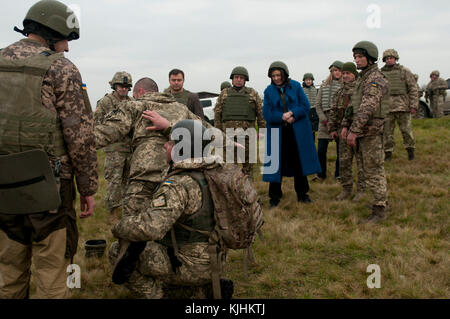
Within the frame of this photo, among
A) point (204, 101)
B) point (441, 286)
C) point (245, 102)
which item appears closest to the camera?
point (441, 286)

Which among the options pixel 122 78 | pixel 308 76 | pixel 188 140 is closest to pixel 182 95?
pixel 122 78

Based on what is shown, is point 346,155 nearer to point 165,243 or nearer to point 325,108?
point 325,108

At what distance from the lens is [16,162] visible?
256cm

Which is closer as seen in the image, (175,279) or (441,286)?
(175,279)

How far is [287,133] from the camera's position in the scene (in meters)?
6.94

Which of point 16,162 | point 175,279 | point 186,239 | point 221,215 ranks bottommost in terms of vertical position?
point 175,279

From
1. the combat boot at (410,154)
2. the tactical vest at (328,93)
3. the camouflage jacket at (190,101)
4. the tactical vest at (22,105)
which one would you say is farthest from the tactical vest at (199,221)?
the combat boot at (410,154)

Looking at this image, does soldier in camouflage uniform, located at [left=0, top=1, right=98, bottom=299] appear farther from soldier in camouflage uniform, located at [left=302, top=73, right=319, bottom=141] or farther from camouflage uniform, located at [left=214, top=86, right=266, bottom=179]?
soldier in camouflage uniform, located at [left=302, top=73, right=319, bottom=141]

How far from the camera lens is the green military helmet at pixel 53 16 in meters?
2.80

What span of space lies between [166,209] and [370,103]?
393cm

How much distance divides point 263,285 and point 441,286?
5.52 ft

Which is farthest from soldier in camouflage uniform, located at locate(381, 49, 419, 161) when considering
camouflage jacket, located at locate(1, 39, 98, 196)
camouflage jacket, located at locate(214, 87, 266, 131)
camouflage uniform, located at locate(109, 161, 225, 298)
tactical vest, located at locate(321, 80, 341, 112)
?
camouflage jacket, located at locate(1, 39, 98, 196)
